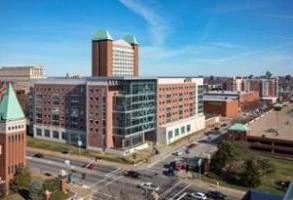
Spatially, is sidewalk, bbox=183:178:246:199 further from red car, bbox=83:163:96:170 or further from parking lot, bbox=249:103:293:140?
parking lot, bbox=249:103:293:140

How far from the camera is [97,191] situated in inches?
2381

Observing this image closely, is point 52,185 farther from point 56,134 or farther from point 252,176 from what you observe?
point 56,134

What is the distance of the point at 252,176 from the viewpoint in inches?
2495

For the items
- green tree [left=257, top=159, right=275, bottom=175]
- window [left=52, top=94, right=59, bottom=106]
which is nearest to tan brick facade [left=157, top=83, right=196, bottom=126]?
window [left=52, top=94, right=59, bottom=106]

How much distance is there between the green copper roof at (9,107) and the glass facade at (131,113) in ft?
86.9

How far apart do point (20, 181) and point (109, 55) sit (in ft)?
217

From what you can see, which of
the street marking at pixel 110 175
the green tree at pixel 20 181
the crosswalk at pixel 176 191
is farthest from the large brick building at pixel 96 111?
the green tree at pixel 20 181

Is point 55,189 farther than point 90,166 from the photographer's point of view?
No

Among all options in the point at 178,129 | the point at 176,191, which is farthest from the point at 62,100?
the point at 176,191

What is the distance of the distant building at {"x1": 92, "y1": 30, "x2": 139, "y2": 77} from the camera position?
11681 cm

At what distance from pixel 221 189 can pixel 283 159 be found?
28258 mm

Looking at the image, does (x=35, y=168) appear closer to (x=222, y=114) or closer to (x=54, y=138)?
(x=54, y=138)

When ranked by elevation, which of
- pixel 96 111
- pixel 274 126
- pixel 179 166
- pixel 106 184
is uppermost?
pixel 96 111

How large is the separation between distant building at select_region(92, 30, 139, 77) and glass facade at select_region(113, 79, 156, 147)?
30102 mm
